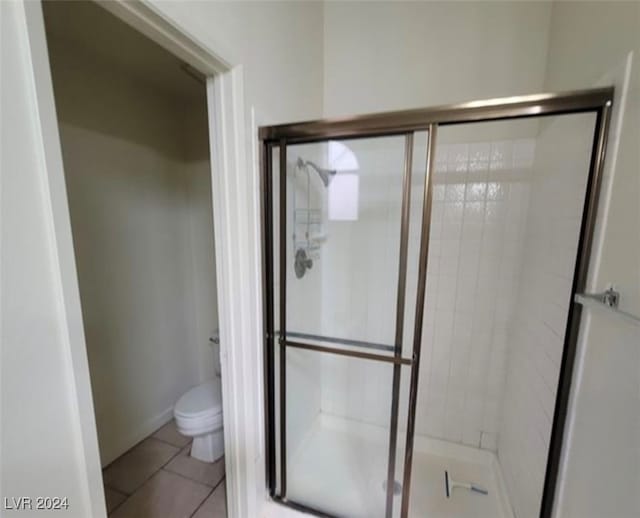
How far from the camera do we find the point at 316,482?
5.70 feet

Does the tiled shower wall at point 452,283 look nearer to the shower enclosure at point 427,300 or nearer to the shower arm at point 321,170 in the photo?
the shower enclosure at point 427,300

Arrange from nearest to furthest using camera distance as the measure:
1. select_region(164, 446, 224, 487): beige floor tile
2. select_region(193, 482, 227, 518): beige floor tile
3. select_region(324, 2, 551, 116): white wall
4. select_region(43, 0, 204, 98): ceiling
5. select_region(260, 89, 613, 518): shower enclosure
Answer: select_region(260, 89, 613, 518): shower enclosure
select_region(43, 0, 204, 98): ceiling
select_region(193, 482, 227, 518): beige floor tile
select_region(324, 2, 551, 116): white wall
select_region(164, 446, 224, 487): beige floor tile

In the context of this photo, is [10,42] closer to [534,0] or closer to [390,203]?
[390,203]

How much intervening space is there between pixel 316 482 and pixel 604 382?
1536 mm

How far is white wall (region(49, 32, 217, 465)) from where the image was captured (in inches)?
67.9

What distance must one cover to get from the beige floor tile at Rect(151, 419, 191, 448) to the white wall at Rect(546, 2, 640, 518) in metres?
2.17

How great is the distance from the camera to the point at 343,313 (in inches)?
80.3

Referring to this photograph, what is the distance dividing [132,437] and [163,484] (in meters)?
0.48

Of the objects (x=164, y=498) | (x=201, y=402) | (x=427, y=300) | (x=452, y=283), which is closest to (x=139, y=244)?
(x=201, y=402)

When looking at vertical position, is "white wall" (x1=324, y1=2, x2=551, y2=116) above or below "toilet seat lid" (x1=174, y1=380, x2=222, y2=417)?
above

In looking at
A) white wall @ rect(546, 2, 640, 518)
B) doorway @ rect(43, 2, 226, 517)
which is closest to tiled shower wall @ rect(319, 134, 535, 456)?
white wall @ rect(546, 2, 640, 518)

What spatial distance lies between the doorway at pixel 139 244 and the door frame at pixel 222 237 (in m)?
0.63

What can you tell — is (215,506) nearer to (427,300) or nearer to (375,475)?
(375,475)

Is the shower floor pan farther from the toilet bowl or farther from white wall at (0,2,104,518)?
white wall at (0,2,104,518)
